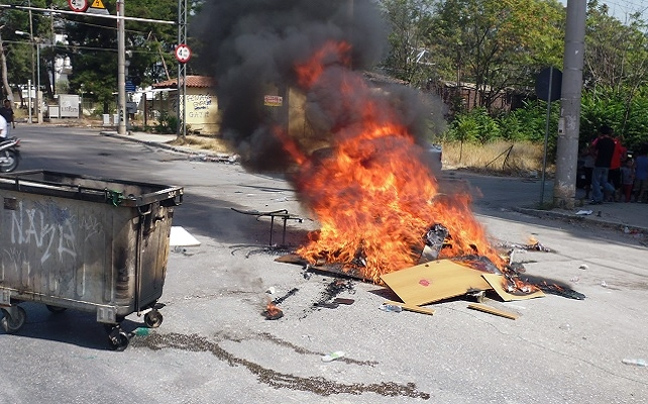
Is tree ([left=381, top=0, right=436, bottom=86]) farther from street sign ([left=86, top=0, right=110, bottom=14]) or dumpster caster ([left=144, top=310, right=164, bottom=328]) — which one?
dumpster caster ([left=144, top=310, right=164, bottom=328])

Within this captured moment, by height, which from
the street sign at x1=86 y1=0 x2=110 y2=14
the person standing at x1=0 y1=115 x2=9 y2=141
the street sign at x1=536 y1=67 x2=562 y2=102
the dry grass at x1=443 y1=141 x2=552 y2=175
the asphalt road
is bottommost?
the asphalt road

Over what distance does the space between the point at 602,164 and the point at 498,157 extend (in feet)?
25.2

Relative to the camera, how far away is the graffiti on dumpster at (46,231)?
4.86 m

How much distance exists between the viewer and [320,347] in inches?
197

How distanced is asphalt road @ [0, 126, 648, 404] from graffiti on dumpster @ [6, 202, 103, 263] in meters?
0.69

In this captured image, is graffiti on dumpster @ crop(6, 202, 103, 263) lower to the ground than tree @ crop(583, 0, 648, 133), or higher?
lower

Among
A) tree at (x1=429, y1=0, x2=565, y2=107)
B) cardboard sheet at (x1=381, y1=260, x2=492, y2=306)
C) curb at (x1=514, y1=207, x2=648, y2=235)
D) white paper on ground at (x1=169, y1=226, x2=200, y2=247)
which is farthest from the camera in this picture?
tree at (x1=429, y1=0, x2=565, y2=107)

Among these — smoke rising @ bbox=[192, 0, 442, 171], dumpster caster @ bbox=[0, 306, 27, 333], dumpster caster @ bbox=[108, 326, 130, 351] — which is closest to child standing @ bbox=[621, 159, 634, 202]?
smoke rising @ bbox=[192, 0, 442, 171]

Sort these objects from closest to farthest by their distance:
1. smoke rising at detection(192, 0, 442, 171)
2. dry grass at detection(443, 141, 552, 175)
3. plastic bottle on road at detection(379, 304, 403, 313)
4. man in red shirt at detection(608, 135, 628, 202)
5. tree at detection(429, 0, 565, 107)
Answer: plastic bottle on road at detection(379, 304, 403, 313) < smoke rising at detection(192, 0, 442, 171) < man in red shirt at detection(608, 135, 628, 202) < dry grass at detection(443, 141, 552, 175) < tree at detection(429, 0, 565, 107)

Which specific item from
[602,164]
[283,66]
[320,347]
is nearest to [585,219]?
[602,164]

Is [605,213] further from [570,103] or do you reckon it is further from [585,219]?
[570,103]

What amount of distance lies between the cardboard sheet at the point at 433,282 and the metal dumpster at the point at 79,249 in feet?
7.47

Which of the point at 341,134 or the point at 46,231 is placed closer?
the point at 46,231

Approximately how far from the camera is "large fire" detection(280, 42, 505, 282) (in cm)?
717
